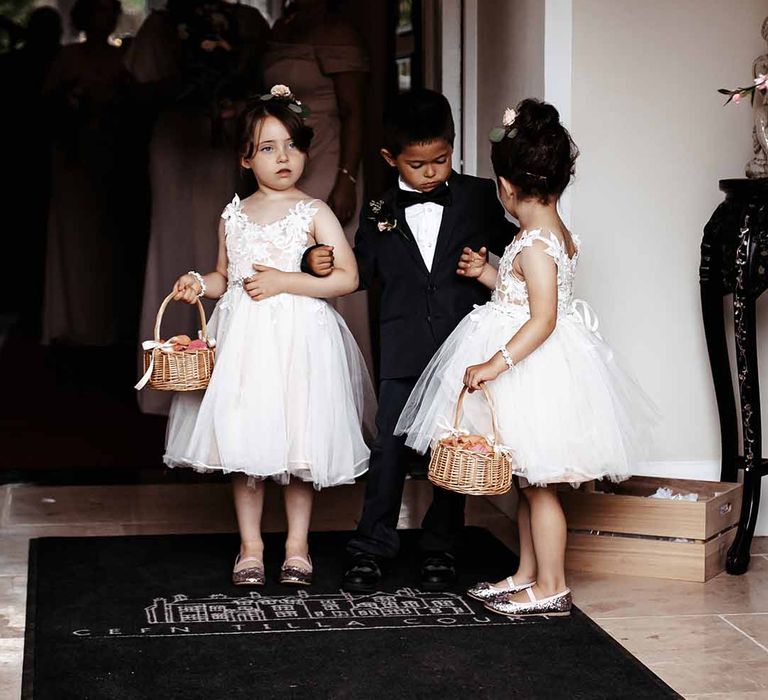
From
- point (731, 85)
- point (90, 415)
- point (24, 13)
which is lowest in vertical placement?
point (90, 415)

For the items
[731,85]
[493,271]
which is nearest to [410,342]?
[493,271]

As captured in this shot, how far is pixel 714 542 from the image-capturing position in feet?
11.4

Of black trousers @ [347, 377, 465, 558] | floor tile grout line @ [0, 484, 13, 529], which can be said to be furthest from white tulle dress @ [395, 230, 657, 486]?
floor tile grout line @ [0, 484, 13, 529]

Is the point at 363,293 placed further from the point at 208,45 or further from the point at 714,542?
the point at 714,542

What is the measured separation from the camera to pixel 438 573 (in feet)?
10.9

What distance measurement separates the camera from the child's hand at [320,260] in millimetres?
3254

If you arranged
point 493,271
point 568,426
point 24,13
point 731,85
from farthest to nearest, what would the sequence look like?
point 24,13
point 731,85
point 493,271
point 568,426

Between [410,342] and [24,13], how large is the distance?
202cm

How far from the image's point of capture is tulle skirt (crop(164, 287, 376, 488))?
3.23 metres

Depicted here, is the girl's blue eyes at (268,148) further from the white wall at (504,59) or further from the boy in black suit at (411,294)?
the white wall at (504,59)

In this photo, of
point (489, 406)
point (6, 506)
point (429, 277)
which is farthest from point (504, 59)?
point (6, 506)

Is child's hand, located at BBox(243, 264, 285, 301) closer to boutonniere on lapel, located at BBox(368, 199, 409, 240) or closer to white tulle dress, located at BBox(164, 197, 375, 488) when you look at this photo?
white tulle dress, located at BBox(164, 197, 375, 488)

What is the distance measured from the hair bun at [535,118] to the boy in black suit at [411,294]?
276 millimetres

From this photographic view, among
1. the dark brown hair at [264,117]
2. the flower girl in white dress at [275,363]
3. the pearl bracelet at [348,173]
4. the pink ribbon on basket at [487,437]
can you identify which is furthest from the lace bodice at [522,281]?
the pearl bracelet at [348,173]
